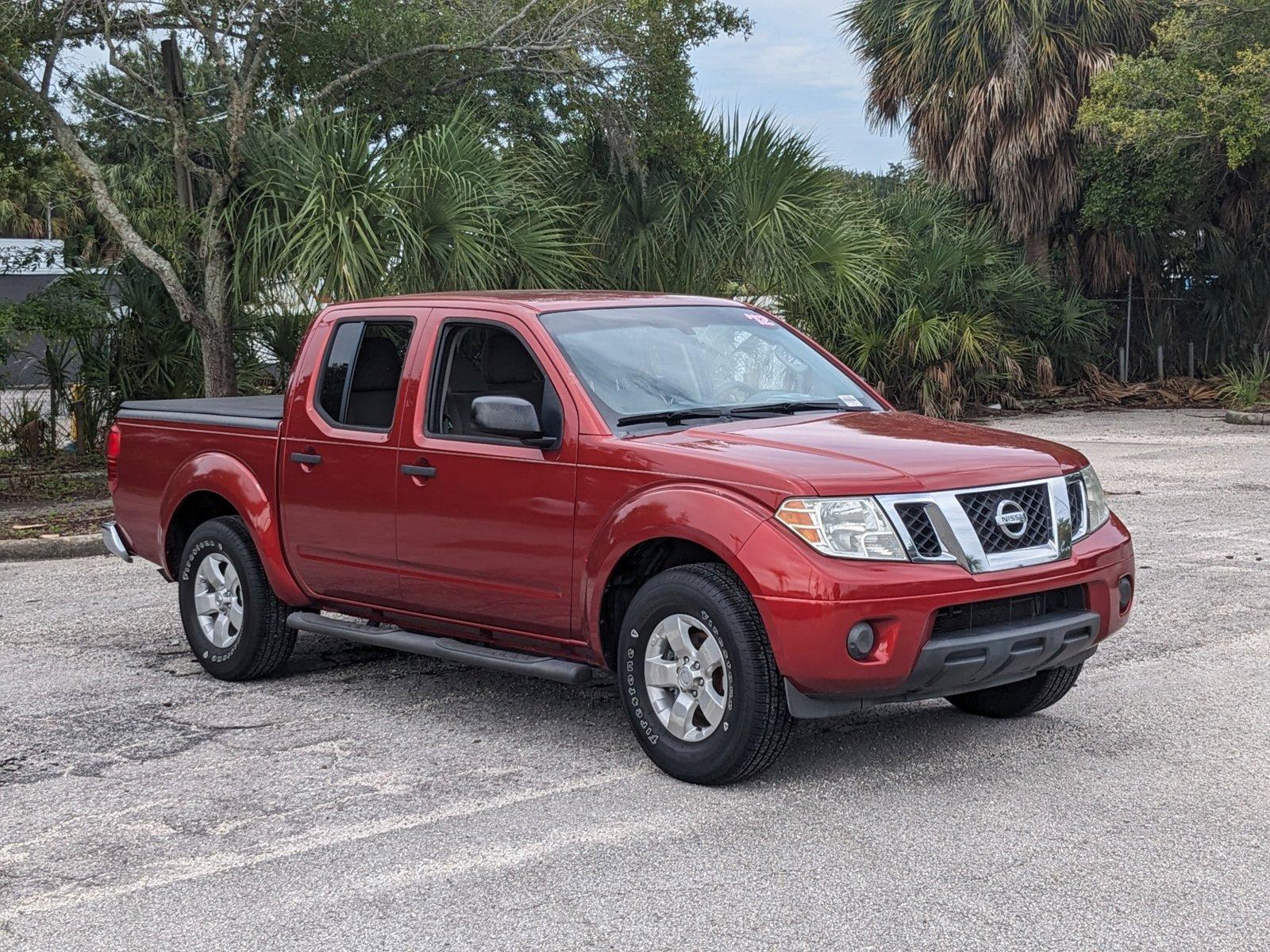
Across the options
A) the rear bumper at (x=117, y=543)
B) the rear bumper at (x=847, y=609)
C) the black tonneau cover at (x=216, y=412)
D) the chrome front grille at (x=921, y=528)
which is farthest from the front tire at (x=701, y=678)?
the rear bumper at (x=117, y=543)

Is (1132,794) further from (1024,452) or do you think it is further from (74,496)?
(74,496)

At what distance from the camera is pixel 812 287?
1587 centimetres

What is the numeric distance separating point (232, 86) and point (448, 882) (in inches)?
420

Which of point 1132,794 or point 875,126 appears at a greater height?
point 875,126

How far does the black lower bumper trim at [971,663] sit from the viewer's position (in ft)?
17.3

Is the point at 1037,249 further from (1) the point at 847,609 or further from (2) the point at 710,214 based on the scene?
(1) the point at 847,609

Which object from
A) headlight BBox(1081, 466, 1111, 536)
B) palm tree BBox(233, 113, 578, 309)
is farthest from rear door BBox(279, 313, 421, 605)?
palm tree BBox(233, 113, 578, 309)

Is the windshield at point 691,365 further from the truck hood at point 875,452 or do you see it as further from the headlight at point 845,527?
the headlight at point 845,527

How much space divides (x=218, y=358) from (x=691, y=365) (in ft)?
29.3

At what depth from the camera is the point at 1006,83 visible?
2716cm

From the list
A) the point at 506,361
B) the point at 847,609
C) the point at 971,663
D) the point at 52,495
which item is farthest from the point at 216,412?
the point at 52,495

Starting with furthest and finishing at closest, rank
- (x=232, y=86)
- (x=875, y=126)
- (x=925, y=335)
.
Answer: (x=875, y=126), (x=925, y=335), (x=232, y=86)

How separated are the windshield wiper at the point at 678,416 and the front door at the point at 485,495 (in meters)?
0.23

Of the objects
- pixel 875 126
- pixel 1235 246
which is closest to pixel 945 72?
pixel 875 126
